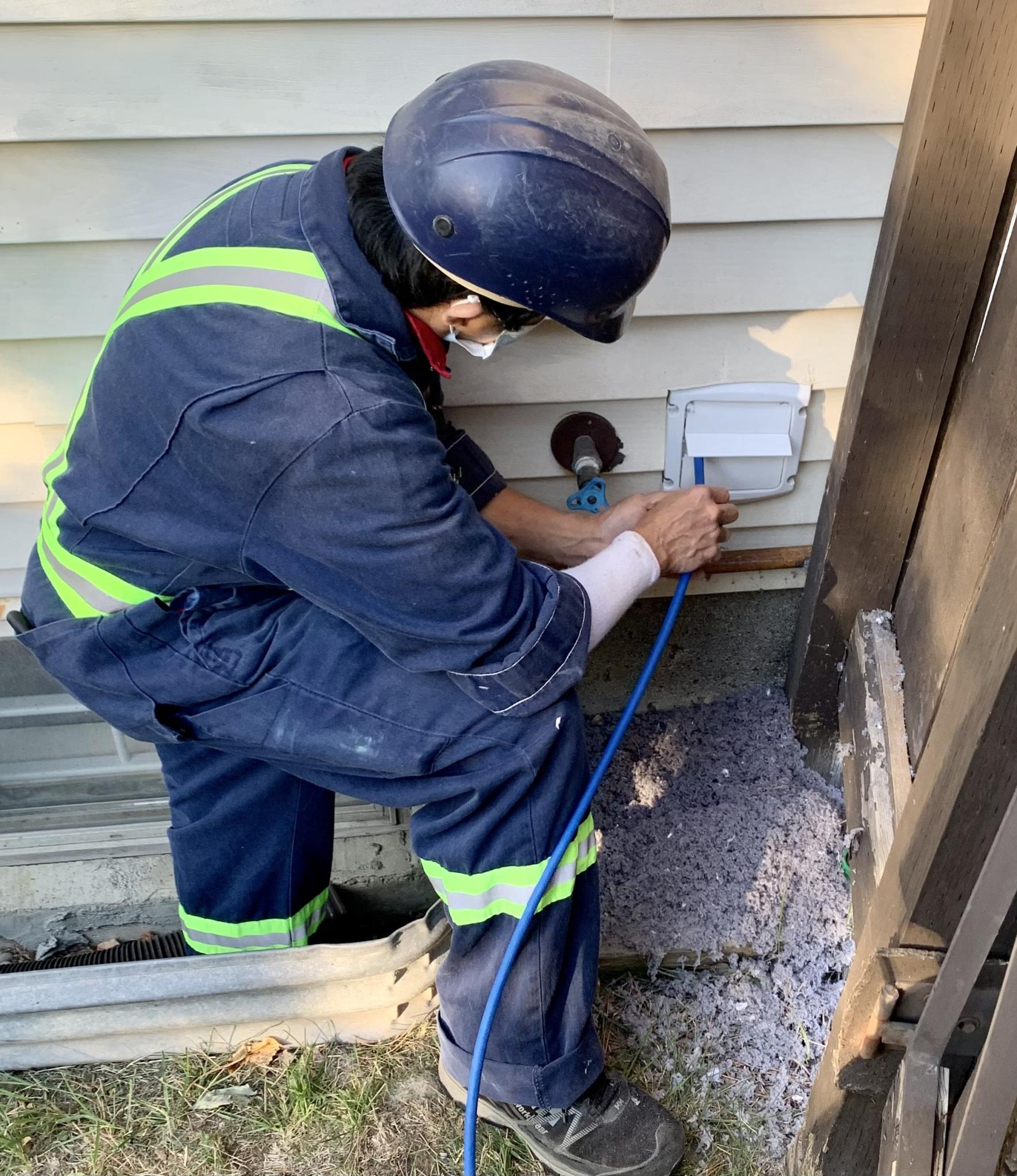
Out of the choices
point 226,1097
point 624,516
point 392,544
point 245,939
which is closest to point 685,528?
point 624,516

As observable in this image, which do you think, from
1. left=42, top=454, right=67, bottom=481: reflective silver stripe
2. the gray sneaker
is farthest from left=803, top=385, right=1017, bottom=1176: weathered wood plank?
left=42, top=454, right=67, bottom=481: reflective silver stripe

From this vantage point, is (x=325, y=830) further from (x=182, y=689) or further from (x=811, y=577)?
(x=811, y=577)

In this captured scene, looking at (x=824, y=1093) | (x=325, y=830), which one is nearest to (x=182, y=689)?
(x=325, y=830)

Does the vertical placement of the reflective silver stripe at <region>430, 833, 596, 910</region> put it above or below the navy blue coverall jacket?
below

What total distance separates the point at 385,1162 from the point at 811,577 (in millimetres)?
1584

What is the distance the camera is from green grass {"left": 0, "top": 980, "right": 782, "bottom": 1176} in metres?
2.04

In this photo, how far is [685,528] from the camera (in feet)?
6.49

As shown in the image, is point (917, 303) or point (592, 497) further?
point (592, 497)

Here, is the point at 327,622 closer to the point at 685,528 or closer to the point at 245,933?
the point at 685,528

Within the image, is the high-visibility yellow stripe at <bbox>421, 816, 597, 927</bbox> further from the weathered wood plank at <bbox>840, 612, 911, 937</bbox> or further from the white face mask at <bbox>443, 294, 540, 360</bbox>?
the white face mask at <bbox>443, 294, 540, 360</bbox>

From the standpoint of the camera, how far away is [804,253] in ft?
6.72

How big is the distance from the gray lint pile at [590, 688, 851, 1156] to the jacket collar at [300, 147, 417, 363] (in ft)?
4.62

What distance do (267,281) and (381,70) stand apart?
1.92ft

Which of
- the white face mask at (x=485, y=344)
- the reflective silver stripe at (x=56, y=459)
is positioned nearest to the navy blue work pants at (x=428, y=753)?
the reflective silver stripe at (x=56, y=459)
